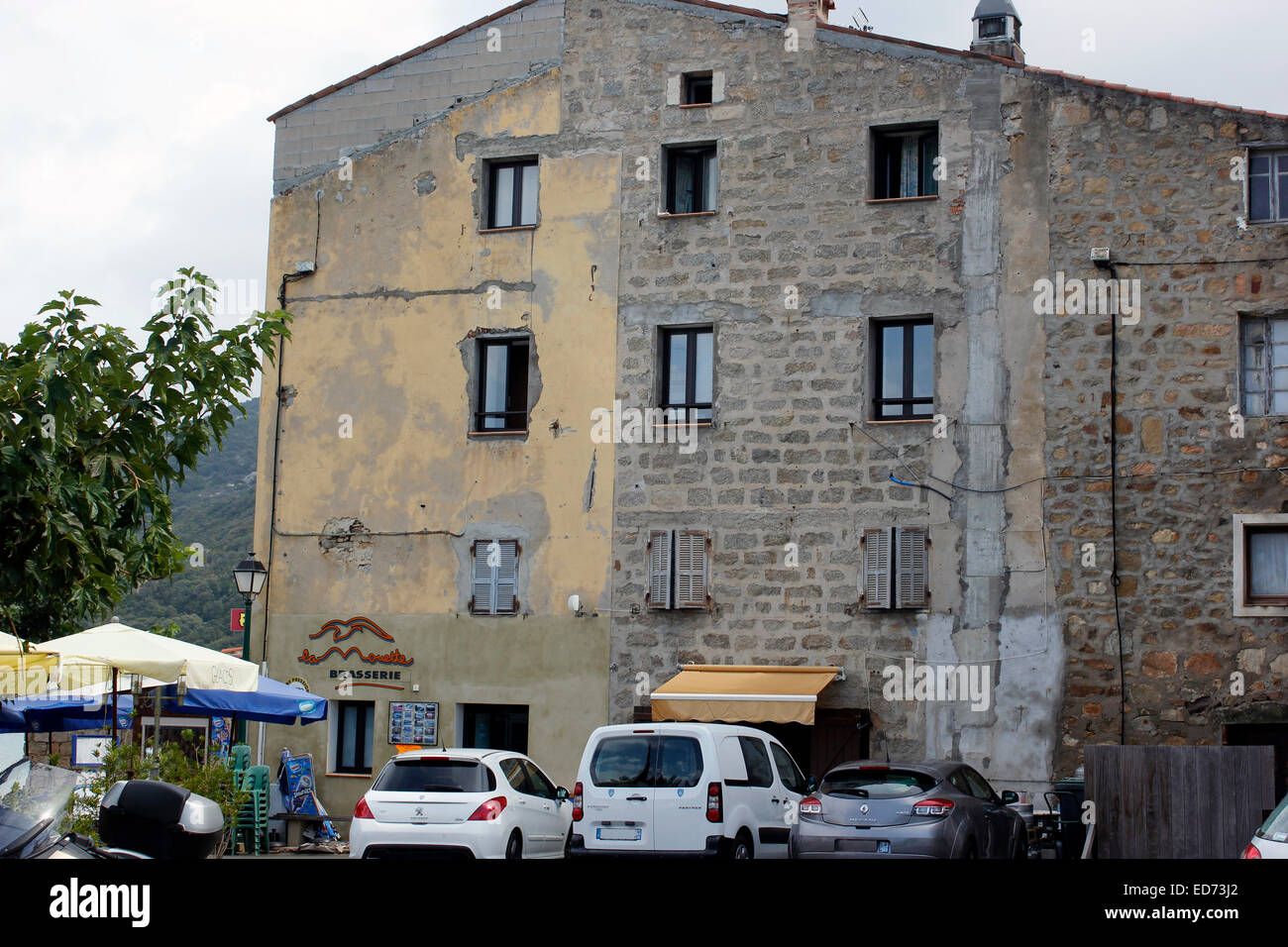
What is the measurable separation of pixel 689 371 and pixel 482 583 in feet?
14.9

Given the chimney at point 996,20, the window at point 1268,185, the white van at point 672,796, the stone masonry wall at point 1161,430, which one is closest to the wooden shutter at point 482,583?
the white van at point 672,796

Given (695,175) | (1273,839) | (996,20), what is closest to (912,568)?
(695,175)

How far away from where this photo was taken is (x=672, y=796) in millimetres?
15922

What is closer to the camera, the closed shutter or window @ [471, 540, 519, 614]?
A: the closed shutter

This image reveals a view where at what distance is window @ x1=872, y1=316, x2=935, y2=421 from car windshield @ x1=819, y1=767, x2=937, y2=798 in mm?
7940

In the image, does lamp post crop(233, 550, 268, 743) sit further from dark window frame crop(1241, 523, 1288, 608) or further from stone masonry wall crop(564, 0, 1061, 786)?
dark window frame crop(1241, 523, 1288, 608)

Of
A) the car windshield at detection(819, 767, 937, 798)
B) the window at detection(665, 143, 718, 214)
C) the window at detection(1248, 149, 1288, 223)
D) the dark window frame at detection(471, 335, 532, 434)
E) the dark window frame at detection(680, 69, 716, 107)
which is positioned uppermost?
the dark window frame at detection(680, 69, 716, 107)

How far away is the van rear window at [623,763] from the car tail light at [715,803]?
0.66 m

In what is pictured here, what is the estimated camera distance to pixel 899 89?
22.7 m

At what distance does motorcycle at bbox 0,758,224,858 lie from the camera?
4.89 metres

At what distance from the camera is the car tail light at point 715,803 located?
51.6 ft

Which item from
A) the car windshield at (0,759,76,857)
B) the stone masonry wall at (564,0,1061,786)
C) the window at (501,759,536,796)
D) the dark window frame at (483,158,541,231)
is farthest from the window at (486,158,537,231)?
the car windshield at (0,759,76,857)

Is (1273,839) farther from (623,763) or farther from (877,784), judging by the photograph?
(623,763)
